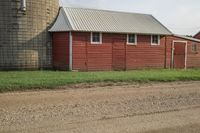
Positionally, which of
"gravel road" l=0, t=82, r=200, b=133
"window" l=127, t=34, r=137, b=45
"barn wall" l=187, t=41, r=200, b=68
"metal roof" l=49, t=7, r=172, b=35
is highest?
"metal roof" l=49, t=7, r=172, b=35

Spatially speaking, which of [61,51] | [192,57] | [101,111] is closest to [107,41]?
[61,51]

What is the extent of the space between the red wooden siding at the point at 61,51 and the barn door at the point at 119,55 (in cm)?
380

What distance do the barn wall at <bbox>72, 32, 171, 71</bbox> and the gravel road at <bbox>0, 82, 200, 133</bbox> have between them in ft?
31.2

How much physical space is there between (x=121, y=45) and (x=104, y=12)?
11.6ft

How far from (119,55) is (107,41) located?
1.49m

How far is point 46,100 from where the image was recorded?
12.5 m

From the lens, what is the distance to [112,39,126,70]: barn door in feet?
88.2

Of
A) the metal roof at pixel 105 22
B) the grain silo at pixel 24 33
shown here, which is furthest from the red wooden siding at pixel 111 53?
the grain silo at pixel 24 33

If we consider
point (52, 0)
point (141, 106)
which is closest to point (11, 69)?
point (52, 0)

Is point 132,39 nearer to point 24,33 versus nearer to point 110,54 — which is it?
point 110,54

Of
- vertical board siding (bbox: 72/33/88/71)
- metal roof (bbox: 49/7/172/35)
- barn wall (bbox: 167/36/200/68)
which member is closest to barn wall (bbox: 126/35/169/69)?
metal roof (bbox: 49/7/172/35)

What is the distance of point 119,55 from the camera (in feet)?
88.8

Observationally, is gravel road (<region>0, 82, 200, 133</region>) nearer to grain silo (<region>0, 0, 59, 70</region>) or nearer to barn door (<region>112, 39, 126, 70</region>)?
grain silo (<region>0, 0, 59, 70</region>)

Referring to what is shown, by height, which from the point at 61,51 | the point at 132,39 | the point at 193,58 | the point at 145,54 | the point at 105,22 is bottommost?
the point at 193,58
